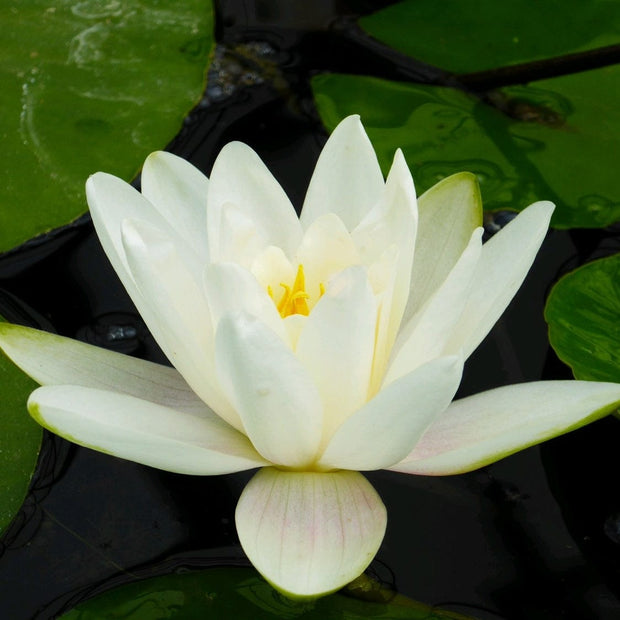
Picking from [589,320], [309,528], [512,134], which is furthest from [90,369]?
[512,134]

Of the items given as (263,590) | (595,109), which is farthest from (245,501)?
(595,109)

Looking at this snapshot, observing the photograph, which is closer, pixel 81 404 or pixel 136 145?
pixel 81 404

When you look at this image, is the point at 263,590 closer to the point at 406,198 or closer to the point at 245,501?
the point at 245,501

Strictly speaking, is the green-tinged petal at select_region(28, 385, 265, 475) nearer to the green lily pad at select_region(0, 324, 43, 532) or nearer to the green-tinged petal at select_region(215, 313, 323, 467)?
the green-tinged petal at select_region(215, 313, 323, 467)

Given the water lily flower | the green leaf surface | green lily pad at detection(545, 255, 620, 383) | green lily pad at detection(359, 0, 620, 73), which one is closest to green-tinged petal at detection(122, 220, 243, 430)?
the water lily flower

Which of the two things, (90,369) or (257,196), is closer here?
(90,369)

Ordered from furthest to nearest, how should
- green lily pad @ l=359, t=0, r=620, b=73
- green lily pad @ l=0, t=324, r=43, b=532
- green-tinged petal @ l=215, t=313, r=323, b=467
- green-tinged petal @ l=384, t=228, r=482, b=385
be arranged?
1. green lily pad @ l=359, t=0, r=620, b=73
2. green lily pad @ l=0, t=324, r=43, b=532
3. green-tinged petal @ l=384, t=228, r=482, b=385
4. green-tinged petal @ l=215, t=313, r=323, b=467

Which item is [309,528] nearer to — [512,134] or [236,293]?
[236,293]
